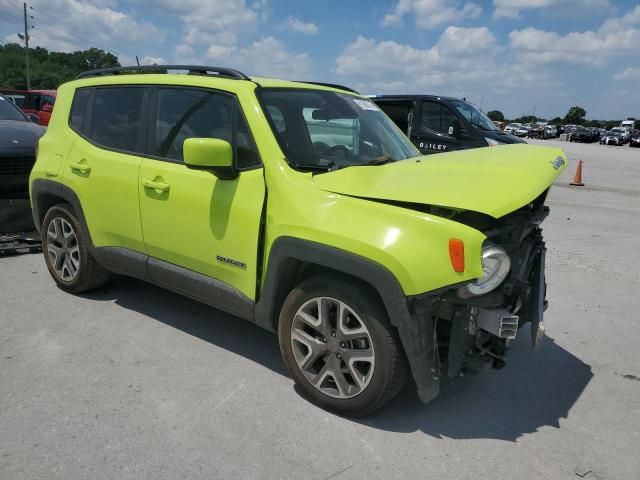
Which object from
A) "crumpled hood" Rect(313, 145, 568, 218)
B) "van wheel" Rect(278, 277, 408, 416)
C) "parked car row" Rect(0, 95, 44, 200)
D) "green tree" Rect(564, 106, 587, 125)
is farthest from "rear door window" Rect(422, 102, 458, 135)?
"green tree" Rect(564, 106, 587, 125)

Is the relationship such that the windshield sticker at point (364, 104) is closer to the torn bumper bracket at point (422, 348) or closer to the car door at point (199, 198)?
the car door at point (199, 198)

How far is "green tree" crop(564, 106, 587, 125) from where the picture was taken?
337 feet

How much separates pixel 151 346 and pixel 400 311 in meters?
2.01

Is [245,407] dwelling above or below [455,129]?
below

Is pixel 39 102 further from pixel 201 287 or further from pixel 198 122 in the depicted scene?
pixel 201 287

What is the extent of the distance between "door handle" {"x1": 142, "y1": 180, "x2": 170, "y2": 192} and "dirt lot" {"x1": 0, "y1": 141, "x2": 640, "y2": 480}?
110 centimetres

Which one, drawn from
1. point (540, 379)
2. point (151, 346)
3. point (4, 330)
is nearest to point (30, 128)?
point (4, 330)

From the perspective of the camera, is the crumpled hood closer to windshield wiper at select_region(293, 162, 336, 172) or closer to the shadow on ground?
windshield wiper at select_region(293, 162, 336, 172)

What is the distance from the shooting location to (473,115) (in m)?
11.5

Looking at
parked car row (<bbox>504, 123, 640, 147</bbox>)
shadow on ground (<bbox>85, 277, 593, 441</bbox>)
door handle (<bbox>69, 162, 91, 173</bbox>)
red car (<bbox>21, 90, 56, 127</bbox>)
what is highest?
red car (<bbox>21, 90, 56, 127</bbox>)

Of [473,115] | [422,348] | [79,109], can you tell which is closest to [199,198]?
[422,348]

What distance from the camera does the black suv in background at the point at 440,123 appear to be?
10.9 metres

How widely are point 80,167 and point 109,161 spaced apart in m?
0.37

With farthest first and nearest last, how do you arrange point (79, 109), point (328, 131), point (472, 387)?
point (79, 109), point (328, 131), point (472, 387)
